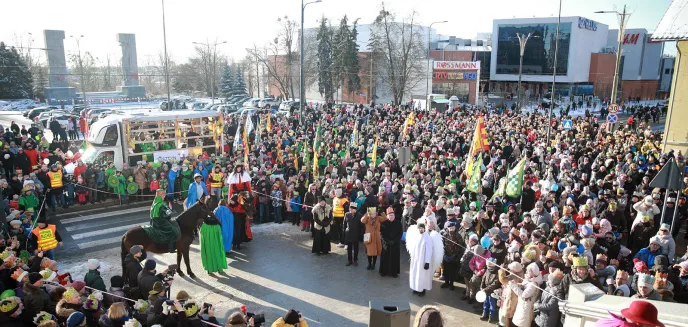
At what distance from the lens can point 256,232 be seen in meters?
13.0

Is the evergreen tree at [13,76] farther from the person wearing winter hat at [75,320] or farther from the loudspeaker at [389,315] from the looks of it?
the loudspeaker at [389,315]

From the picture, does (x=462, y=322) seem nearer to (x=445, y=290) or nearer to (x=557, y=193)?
(x=445, y=290)

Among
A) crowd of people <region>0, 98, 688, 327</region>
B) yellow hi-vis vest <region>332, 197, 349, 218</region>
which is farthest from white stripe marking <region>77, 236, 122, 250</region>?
yellow hi-vis vest <region>332, 197, 349, 218</region>

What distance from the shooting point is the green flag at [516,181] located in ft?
38.7

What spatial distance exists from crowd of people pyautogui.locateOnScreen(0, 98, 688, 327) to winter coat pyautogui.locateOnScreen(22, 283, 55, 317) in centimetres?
3

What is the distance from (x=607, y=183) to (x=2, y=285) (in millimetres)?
13550

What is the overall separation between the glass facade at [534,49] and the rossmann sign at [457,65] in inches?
525

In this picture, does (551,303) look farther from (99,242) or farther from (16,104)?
(16,104)

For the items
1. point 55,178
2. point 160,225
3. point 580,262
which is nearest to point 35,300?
point 160,225

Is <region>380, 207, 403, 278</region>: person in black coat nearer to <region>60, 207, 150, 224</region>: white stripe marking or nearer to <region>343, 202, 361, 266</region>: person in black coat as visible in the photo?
<region>343, 202, 361, 266</region>: person in black coat

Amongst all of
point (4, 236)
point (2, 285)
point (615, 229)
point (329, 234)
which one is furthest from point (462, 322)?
point (4, 236)

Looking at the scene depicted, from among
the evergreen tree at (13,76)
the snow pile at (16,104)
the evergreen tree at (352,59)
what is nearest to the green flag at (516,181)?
the evergreen tree at (352,59)

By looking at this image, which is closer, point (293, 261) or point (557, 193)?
point (293, 261)

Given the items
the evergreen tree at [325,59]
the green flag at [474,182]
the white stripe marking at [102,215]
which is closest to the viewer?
→ the green flag at [474,182]
